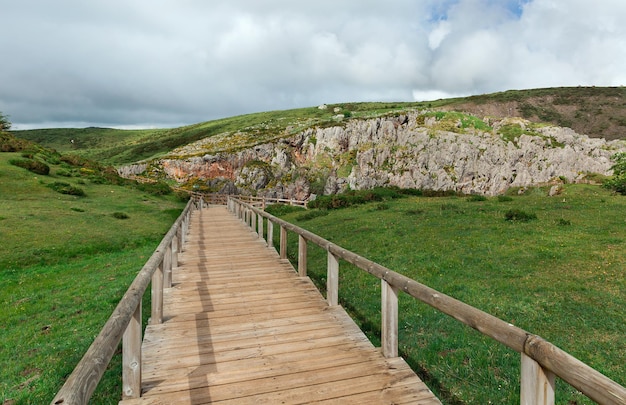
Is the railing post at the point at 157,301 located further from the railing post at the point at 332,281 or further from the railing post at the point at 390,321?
the railing post at the point at 390,321

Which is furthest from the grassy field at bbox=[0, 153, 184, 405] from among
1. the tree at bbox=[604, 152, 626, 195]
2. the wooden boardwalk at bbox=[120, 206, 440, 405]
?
the tree at bbox=[604, 152, 626, 195]

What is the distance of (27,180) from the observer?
30.0 m

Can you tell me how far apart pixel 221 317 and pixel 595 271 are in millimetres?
9252

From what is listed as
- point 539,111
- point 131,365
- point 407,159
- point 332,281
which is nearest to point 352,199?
point 332,281

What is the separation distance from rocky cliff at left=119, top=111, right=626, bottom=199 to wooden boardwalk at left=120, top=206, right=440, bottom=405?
166ft

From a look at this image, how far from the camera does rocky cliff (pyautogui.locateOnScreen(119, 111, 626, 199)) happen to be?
53.2 m

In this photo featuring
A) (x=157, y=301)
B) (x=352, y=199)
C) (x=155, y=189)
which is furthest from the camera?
(x=155, y=189)

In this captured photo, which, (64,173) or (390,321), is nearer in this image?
(390,321)

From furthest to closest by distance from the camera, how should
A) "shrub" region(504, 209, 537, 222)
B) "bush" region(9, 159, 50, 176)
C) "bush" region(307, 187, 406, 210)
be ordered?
1. "bush" region(9, 159, 50, 176)
2. "bush" region(307, 187, 406, 210)
3. "shrub" region(504, 209, 537, 222)

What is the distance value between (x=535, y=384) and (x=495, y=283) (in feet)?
22.5

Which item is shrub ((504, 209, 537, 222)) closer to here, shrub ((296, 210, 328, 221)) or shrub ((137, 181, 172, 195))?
shrub ((296, 210, 328, 221))

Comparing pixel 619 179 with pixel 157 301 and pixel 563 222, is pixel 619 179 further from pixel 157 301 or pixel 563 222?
pixel 157 301

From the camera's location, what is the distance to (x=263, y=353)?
4.95m

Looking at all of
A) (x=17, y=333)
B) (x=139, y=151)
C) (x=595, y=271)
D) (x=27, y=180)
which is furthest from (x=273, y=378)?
(x=139, y=151)
